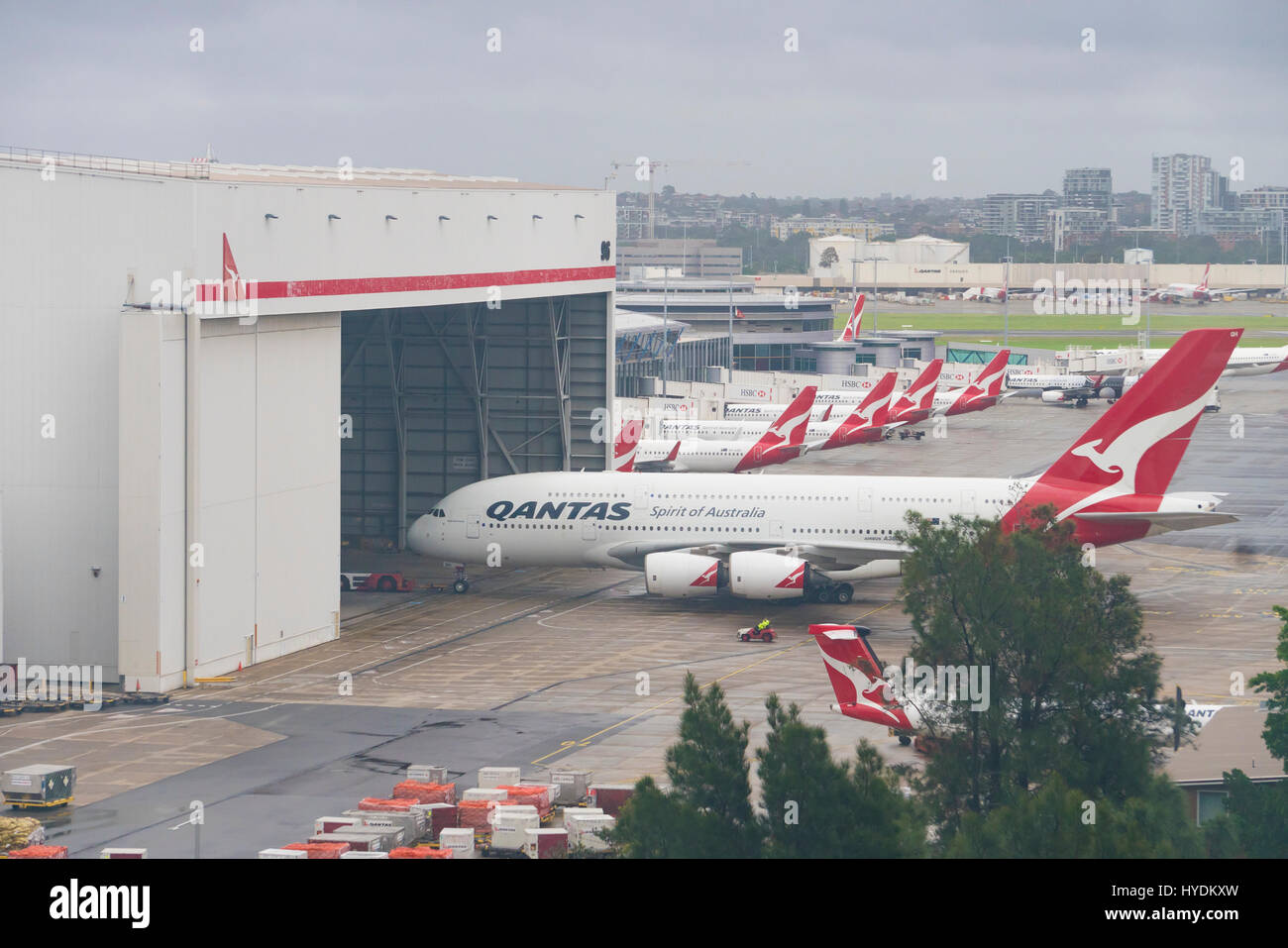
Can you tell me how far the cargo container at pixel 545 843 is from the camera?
32.5 metres

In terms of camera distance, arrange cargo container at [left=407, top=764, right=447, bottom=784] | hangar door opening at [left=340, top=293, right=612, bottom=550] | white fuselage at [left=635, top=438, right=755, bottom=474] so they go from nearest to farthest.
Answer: cargo container at [left=407, top=764, right=447, bottom=784]
hangar door opening at [left=340, top=293, right=612, bottom=550]
white fuselage at [left=635, top=438, right=755, bottom=474]

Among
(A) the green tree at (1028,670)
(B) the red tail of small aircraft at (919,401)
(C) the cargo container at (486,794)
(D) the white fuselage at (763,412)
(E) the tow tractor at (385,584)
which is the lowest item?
(C) the cargo container at (486,794)

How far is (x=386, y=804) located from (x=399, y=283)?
27.3 metres

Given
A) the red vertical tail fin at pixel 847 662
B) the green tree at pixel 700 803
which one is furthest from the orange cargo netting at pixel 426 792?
the green tree at pixel 700 803

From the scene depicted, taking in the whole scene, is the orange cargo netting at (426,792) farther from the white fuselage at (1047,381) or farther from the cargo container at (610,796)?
the white fuselage at (1047,381)

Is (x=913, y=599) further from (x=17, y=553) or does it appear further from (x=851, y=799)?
(x=17, y=553)

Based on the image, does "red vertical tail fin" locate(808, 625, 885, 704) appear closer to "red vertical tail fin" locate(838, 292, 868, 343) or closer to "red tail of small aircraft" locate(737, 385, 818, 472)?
"red tail of small aircraft" locate(737, 385, 818, 472)

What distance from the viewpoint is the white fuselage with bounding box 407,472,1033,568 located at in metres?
60.5

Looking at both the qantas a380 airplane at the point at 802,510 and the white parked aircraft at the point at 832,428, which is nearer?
the qantas a380 airplane at the point at 802,510

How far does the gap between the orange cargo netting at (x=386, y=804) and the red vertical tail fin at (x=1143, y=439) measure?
28280 mm

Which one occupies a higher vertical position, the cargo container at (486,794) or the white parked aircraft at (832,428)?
the white parked aircraft at (832,428)

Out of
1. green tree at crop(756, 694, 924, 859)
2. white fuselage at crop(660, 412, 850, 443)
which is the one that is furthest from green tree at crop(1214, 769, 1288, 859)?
white fuselage at crop(660, 412, 850, 443)

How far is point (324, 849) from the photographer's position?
31078 millimetres

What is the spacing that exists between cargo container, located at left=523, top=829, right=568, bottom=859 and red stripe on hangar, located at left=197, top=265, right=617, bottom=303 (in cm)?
2306
